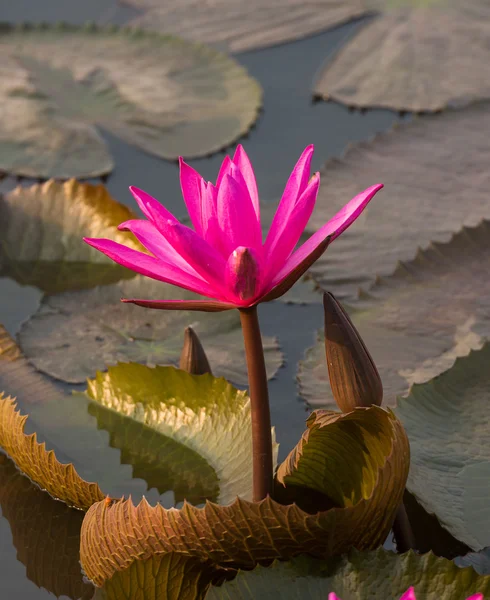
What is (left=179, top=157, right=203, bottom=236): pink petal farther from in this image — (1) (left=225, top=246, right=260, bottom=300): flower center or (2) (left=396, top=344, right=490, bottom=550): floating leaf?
(2) (left=396, top=344, right=490, bottom=550): floating leaf

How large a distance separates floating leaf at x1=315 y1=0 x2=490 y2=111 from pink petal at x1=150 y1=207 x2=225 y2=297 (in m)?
1.47

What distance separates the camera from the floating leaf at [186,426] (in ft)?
3.81

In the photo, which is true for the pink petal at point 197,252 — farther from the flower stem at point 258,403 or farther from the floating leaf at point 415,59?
the floating leaf at point 415,59

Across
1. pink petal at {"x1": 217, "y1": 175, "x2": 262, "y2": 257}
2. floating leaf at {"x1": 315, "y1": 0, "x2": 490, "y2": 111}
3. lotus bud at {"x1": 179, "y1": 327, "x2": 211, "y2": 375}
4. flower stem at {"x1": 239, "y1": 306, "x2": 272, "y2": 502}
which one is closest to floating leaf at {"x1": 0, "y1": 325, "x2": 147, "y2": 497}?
lotus bud at {"x1": 179, "y1": 327, "x2": 211, "y2": 375}

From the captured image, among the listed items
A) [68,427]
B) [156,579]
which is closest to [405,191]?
[68,427]

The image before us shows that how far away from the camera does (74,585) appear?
3.77 ft

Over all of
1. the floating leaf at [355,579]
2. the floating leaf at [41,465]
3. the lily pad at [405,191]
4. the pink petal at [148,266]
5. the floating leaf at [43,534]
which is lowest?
the floating leaf at [43,534]

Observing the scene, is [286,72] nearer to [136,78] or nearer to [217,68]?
[217,68]

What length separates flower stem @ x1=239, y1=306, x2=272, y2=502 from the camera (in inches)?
34.7

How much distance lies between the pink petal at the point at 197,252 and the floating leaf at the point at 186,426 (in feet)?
1.21

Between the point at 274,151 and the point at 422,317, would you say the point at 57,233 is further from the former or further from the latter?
the point at 422,317

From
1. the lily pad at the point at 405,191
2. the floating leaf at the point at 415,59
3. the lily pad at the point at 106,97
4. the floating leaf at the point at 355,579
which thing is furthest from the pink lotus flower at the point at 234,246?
the floating leaf at the point at 415,59

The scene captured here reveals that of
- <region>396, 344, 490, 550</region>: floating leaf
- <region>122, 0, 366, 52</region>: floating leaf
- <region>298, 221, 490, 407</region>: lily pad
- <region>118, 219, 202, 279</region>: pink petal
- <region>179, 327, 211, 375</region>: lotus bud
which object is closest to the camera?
<region>118, 219, 202, 279</region>: pink petal

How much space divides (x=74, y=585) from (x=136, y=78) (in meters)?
1.54
